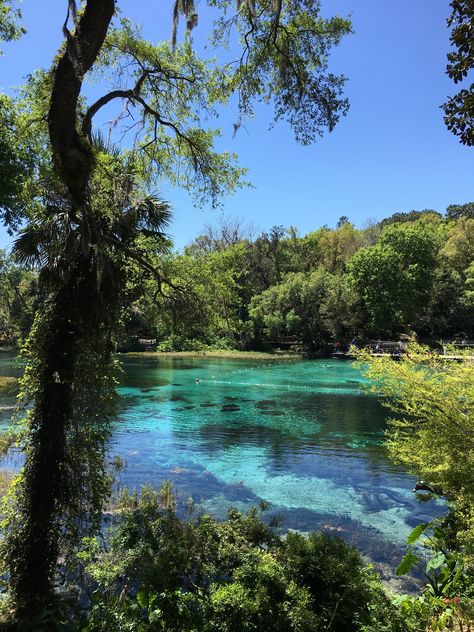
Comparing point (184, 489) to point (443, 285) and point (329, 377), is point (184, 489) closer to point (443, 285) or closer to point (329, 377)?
point (329, 377)

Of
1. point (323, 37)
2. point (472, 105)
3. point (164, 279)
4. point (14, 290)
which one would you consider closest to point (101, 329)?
point (164, 279)

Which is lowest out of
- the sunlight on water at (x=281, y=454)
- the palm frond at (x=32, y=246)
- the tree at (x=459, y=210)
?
the sunlight on water at (x=281, y=454)

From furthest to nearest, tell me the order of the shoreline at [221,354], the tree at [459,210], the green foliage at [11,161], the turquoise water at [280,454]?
the tree at [459,210] → the shoreline at [221,354] → the turquoise water at [280,454] → the green foliage at [11,161]

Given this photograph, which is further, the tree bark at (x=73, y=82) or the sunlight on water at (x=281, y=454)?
the sunlight on water at (x=281, y=454)

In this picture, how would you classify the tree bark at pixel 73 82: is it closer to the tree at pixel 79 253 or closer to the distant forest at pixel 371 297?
the tree at pixel 79 253

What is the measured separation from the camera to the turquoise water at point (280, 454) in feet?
32.7

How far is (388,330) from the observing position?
159 ft

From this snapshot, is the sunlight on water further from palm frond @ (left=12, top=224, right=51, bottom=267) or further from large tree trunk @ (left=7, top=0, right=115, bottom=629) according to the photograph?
palm frond @ (left=12, top=224, right=51, bottom=267)

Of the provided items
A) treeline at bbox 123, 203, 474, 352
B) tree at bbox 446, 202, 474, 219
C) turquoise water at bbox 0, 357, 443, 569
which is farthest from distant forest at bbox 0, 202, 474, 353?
tree at bbox 446, 202, 474, 219

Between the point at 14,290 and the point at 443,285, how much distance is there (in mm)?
52676

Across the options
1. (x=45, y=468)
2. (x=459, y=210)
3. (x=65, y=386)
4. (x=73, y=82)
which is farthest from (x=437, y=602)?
(x=459, y=210)

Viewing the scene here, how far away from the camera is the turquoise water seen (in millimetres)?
9961

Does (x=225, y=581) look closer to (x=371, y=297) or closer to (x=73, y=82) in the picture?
(x=73, y=82)

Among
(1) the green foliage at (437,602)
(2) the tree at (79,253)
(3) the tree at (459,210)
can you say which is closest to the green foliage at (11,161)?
(2) the tree at (79,253)
